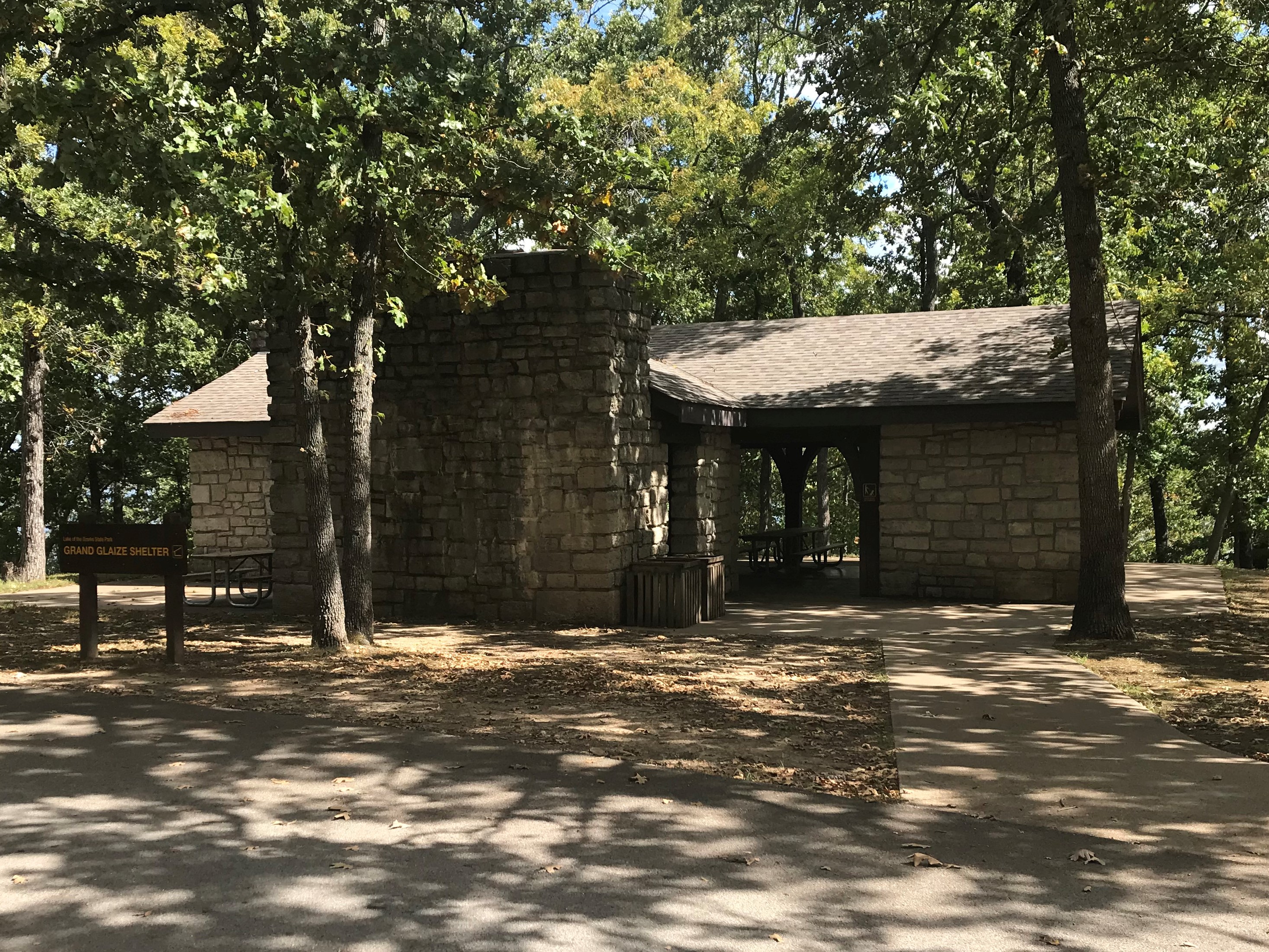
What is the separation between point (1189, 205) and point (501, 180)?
19.5 m

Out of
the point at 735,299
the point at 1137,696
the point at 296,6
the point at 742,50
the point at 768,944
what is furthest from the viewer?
the point at 742,50

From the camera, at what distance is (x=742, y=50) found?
3459 cm

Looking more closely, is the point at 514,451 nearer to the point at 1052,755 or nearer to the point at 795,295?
the point at 1052,755

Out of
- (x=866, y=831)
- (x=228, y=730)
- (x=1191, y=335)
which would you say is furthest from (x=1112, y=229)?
(x=1191, y=335)

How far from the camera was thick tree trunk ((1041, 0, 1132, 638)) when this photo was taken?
10984 mm

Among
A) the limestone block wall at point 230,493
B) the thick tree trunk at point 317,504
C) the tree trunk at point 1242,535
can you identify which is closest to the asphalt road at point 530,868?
the thick tree trunk at point 317,504

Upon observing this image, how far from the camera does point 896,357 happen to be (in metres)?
16.1

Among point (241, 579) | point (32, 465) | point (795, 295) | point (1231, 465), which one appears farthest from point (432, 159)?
point (1231, 465)

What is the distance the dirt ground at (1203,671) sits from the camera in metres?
7.19

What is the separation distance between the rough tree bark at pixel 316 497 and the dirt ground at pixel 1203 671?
22.0 feet

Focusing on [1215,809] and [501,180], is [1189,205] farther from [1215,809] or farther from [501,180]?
[1215,809]

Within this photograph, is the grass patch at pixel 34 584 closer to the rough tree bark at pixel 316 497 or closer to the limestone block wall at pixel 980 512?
the rough tree bark at pixel 316 497

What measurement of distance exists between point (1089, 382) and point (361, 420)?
7136 mm

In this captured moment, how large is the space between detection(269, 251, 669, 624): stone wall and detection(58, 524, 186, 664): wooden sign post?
3.04 metres
